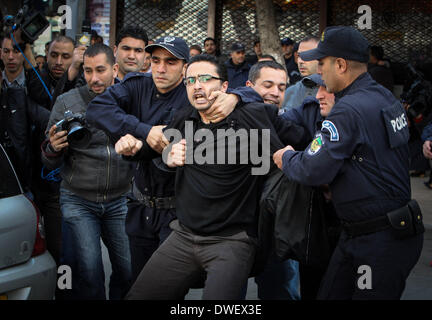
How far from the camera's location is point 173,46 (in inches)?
165

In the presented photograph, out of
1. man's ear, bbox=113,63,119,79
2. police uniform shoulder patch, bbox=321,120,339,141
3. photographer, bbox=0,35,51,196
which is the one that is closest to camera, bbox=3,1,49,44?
photographer, bbox=0,35,51,196

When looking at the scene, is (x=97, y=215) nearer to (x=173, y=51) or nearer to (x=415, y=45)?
(x=173, y=51)

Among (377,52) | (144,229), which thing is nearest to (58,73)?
(144,229)

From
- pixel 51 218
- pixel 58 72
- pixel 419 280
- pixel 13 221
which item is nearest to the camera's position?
pixel 13 221

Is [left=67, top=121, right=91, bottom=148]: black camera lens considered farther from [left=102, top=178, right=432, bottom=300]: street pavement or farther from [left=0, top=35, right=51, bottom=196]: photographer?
[left=102, top=178, right=432, bottom=300]: street pavement

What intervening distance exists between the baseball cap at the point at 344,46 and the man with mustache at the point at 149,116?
40.9 inches

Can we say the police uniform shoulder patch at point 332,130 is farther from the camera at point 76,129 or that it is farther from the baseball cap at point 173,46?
the camera at point 76,129

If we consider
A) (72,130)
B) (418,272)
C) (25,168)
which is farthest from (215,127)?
(418,272)

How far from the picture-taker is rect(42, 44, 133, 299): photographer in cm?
475

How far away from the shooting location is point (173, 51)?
13.7ft

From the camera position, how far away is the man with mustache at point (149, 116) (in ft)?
13.6

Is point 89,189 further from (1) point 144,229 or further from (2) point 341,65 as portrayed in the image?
(2) point 341,65

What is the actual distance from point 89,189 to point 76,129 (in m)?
0.62

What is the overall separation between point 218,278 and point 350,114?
106 centimetres
